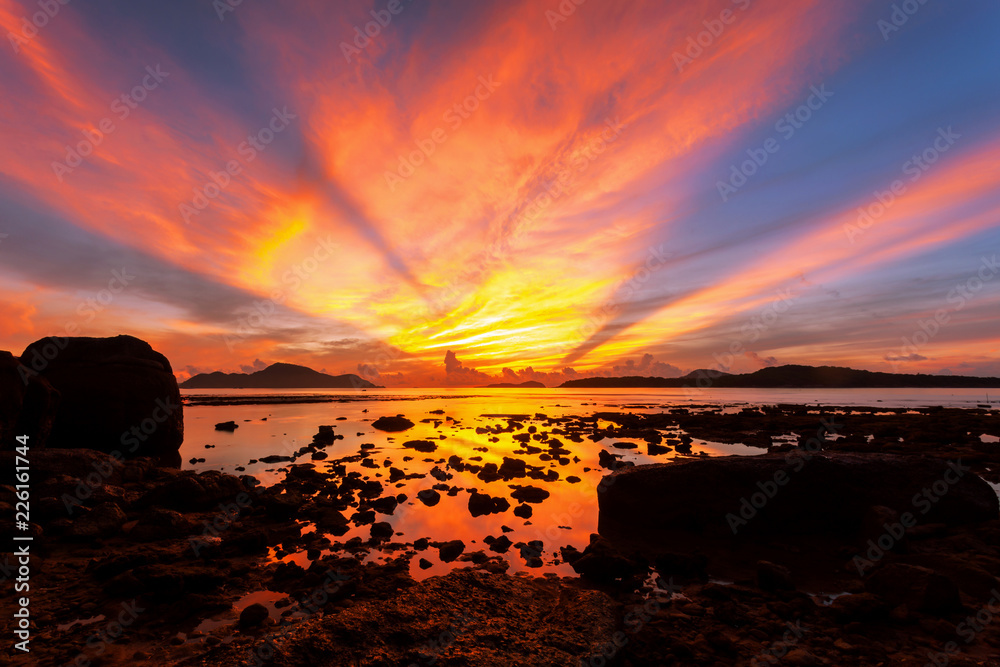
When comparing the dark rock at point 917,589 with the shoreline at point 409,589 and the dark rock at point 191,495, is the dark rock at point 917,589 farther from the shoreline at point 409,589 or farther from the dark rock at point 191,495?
the dark rock at point 191,495

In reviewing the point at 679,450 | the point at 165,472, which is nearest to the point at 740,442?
the point at 679,450

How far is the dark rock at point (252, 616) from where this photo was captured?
634 centimetres

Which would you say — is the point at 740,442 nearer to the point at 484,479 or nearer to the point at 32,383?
the point at 484,479

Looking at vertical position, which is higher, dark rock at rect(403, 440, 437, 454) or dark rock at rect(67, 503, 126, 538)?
dark rock at rect(67, 503, 126, 538)

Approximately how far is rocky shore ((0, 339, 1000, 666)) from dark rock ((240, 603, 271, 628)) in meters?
0.03

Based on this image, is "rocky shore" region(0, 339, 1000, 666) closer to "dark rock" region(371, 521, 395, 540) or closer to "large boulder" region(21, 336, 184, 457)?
"dark rock" region(371, 521, 395, 540)

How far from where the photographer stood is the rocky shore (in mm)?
5445

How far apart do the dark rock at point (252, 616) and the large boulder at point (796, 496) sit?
8352mm

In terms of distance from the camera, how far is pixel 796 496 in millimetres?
10922

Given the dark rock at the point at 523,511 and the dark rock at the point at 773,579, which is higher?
the dark rock at the point at 773,579

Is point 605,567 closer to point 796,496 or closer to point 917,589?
point 917,589

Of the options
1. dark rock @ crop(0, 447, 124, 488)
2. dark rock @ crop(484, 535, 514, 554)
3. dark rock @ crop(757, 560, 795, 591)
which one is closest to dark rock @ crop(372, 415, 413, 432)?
dark rock @ crop(0, 447, 124, 488)

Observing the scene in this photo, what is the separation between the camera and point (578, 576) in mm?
8367

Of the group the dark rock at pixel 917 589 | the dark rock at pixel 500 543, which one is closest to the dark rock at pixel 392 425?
the dark rock at pixel 500 543
